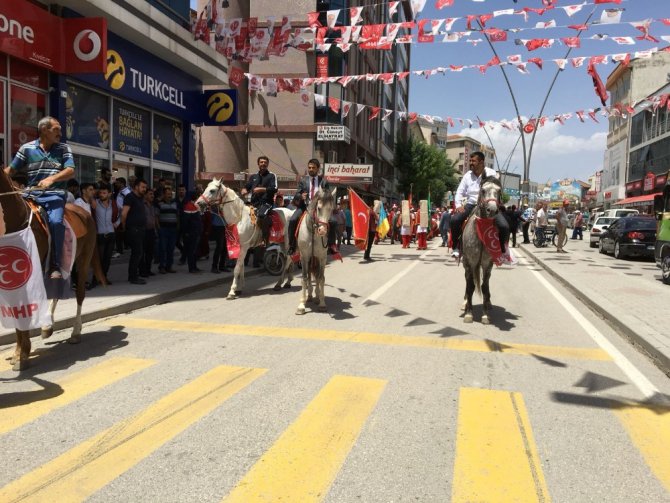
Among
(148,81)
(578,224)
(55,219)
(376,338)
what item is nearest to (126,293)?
(55,219)

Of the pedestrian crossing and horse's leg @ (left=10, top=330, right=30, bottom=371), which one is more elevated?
horse's leg @ (left=10, top=330, right=30, bottom=371)

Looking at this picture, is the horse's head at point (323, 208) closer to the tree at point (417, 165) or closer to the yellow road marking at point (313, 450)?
the yellow road marking at point (313, 450)

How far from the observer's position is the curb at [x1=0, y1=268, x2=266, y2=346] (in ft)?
20.9

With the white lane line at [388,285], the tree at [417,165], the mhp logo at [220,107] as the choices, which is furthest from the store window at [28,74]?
the tree at [417,165]

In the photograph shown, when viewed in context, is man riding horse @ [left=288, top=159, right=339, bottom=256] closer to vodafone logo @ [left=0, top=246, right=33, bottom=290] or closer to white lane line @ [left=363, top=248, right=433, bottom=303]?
white lane line @ [left=363, top=248, right=433, bottom=303]

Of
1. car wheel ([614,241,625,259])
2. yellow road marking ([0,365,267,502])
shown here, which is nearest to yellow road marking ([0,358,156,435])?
yellow road marking ([0,365,267,502])

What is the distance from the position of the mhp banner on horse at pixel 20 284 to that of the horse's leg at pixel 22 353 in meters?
0.54

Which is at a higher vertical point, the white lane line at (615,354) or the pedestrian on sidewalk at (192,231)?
the pedestrian on sidewalk at (192,231)

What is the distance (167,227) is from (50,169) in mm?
6337

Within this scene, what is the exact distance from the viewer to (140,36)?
13844 millimetres

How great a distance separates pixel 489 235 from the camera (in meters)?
7.64

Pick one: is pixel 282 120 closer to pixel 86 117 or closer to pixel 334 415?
pixel 86 117

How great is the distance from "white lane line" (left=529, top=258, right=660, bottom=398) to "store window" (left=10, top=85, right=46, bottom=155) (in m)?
11.5

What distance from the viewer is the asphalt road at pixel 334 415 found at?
9.95ft
